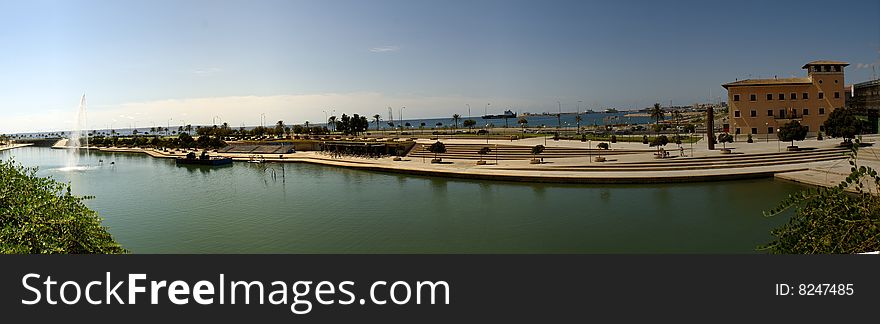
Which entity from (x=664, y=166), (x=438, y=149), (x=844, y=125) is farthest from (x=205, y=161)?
(x=844, y=125)

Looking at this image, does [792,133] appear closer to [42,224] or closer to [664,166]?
[664,166]

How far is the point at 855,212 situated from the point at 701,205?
19.0m

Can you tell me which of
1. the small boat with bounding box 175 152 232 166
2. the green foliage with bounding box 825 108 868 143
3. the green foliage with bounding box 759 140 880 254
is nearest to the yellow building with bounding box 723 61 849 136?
the green foliage with bounding box 825 108 868 143

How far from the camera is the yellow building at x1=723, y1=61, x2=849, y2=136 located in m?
52.0

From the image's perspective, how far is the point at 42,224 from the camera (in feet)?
27.9

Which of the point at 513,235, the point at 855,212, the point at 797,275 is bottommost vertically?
the point at 513,235

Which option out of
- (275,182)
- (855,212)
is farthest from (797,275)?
(275,182)

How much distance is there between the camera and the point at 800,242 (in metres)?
8.18

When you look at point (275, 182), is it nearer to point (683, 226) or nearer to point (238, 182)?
point (238, 182)

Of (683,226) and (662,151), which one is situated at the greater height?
(662,151)

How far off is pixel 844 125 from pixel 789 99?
11458 mm

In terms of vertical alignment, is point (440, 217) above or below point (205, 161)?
below

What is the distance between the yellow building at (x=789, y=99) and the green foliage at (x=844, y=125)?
7.70 meters

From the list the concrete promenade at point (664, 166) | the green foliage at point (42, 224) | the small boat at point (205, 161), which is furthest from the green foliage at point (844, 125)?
the small boat at point (205, 161)
